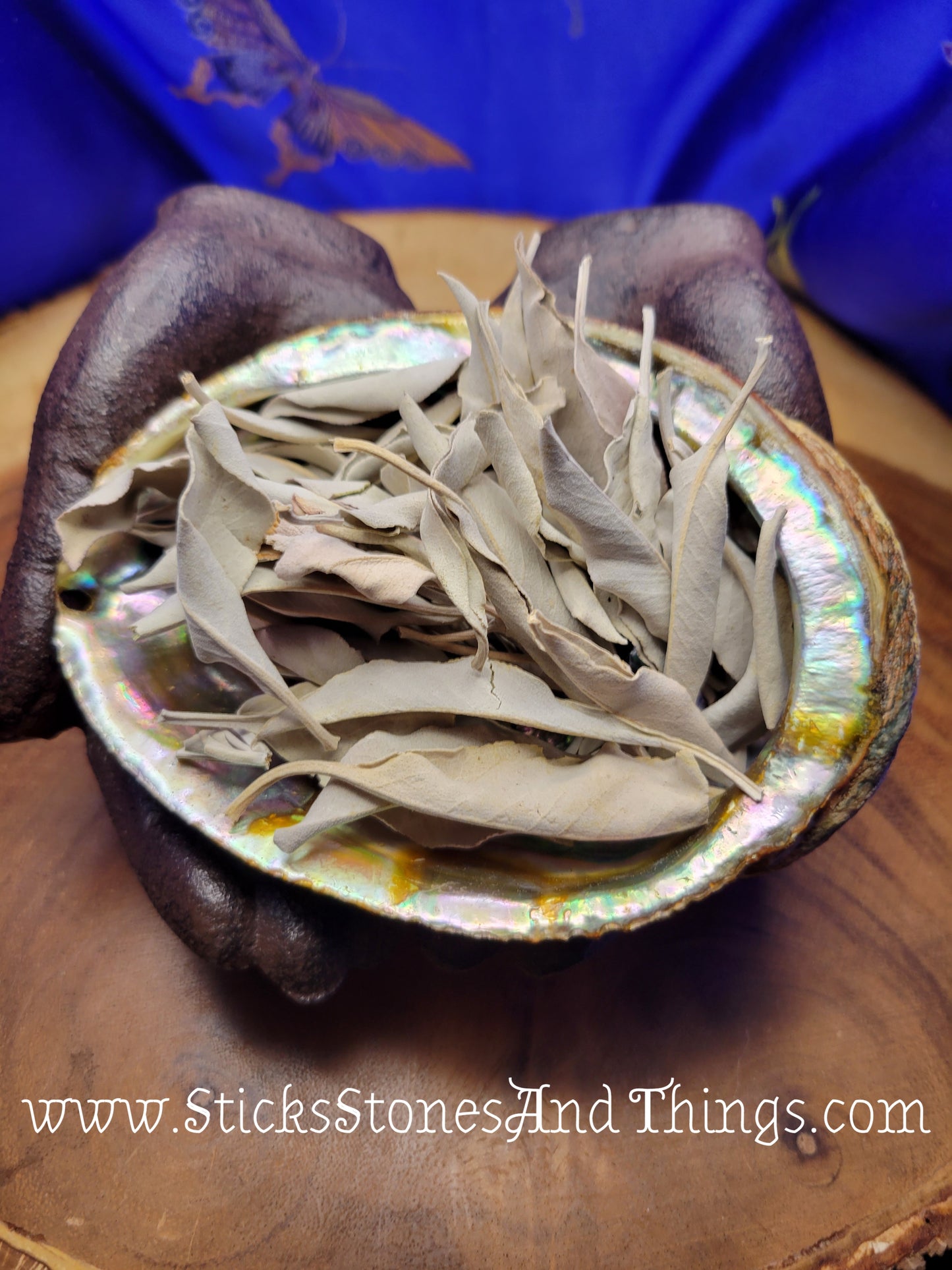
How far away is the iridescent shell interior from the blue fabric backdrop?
1.39 feet

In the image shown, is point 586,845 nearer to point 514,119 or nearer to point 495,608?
point 495,608

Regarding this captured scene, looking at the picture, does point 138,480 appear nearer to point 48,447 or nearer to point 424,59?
point 48,447

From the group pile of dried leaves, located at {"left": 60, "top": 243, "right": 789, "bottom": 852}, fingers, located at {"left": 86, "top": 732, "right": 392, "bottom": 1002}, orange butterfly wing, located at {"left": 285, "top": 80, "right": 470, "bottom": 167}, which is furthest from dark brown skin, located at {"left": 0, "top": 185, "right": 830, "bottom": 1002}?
orange butterfly wing, located at {"left": 285, "top": 80, "right": 470, "bottom": 167}

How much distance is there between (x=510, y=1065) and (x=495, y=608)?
332 mm

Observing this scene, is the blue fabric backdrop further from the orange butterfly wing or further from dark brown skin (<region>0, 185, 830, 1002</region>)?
dark brown skin (<region>0, 185, 830, 1002</region>)

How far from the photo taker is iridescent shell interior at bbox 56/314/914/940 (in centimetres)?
49

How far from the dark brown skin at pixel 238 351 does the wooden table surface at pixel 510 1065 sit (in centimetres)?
6

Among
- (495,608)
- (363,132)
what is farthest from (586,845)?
(363,132)

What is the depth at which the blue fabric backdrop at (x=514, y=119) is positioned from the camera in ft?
2.93

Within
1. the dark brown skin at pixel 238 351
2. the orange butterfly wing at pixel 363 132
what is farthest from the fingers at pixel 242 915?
the orange butterfly wing at pixel 363 132

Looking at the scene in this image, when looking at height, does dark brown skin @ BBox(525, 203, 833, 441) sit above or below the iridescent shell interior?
above

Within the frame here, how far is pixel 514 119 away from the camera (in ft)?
3.81

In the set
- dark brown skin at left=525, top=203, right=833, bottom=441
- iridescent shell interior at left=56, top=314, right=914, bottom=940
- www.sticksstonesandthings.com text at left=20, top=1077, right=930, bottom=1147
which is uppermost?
dark brown skin at left=525, top=203, right=833, bottom=441

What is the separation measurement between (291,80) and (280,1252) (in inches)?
45.1
